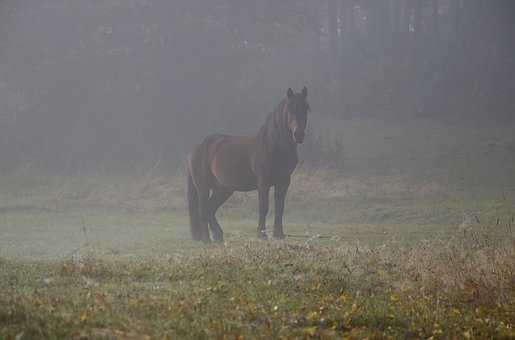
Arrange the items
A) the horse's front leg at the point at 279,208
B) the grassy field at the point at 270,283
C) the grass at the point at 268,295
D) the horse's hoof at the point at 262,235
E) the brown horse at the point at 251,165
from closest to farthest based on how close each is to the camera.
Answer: the grass at the point at 268,295 < the grassy field at the point at 270,283 < the horse's hoof at the point at 262,235 < the brown horse at the point at 251,165 < the horse's front leg at the point at 279,208

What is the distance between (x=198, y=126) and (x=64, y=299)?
77.8 feet

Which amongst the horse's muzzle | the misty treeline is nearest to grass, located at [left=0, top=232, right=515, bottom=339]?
the horse's muzzle

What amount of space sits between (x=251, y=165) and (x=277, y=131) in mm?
1015

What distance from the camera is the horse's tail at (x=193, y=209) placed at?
15.9 m

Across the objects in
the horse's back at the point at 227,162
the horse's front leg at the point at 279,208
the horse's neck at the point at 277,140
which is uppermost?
the horse's neck at the point at 277,140

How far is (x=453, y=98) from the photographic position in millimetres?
36031

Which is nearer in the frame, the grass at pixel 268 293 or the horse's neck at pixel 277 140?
the grass at pixel 268 293

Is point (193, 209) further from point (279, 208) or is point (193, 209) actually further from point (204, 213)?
point (279, 208)

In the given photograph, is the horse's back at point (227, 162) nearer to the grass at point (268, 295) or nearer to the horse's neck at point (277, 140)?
the horse's neck at point (277, 140)

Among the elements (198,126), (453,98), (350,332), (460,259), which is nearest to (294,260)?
(460,259)

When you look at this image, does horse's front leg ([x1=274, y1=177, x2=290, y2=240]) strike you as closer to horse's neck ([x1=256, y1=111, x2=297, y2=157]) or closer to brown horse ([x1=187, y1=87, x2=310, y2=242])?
brown horse ([x1=187, y1=87, x2=310, y2=242])

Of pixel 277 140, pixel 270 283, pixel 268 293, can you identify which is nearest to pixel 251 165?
pixel 277 140

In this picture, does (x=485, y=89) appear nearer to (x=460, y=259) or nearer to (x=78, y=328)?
(x=460, y=259)

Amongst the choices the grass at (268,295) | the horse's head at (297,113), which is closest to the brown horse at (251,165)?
the horse's head at (297,113)
